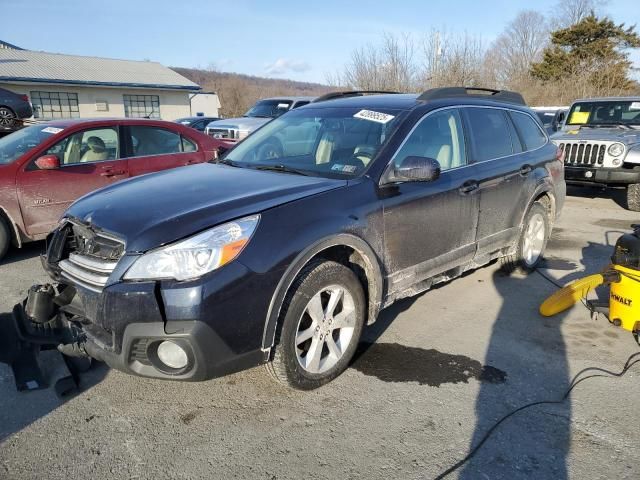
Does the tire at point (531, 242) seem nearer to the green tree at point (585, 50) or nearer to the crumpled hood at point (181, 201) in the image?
the crumpled hood at point (181, 201)

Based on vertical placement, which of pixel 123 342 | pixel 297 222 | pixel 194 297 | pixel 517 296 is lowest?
pixel 517 296

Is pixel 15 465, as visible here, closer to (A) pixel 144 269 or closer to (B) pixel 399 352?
(A) pixel 144 269

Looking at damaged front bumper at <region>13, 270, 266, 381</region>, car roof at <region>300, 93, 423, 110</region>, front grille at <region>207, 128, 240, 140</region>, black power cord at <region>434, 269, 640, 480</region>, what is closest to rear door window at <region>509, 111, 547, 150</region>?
car roof at <region>300, 93, 423, 110</region>

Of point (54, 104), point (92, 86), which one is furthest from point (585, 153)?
point (54, 104)

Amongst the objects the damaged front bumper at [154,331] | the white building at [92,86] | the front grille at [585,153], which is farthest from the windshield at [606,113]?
the white building at [92,86]

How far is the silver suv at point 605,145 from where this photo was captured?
8359 mm

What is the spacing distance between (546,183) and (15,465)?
494 centimetres

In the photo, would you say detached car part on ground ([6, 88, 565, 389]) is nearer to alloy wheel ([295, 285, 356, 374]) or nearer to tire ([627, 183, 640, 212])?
alloy wheel ([295, 285, 356, 374])

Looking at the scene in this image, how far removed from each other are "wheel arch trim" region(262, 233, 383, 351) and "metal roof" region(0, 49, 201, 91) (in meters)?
30.7

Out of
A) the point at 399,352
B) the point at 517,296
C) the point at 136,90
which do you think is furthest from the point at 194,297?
the point at 136,90

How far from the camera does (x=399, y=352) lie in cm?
353

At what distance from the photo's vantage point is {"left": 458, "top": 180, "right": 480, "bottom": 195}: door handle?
388 cm

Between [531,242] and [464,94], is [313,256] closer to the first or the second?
[464,94]

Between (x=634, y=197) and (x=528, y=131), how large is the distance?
4724 mm
